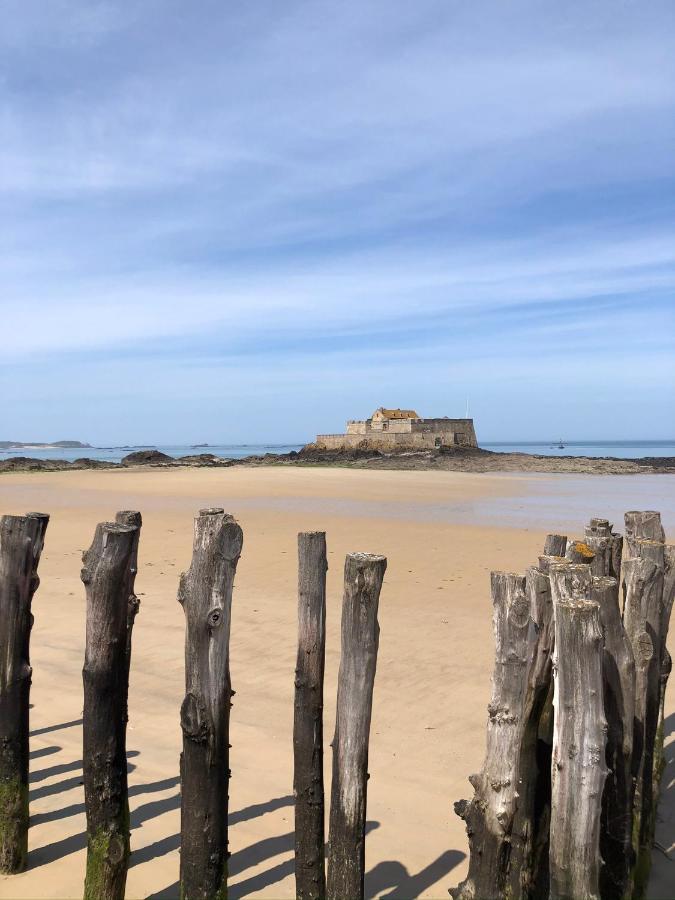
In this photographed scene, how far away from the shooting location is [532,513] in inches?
963

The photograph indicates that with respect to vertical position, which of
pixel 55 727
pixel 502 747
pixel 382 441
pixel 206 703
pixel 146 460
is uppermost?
pixel 382 441

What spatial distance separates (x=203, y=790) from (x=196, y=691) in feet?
1.48

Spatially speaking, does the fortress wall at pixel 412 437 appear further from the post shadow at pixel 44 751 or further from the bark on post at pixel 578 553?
the bark on post at pixel 578 553

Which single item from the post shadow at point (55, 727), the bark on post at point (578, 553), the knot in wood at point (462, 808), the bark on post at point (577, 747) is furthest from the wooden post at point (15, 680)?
the bark on post at point (578, 553)

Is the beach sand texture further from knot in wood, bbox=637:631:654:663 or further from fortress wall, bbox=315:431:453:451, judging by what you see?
fortress wall, bbox=315:431:453:451

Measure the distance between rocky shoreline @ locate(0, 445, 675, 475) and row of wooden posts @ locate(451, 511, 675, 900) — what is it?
164 feet

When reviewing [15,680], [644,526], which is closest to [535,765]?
[644,526]

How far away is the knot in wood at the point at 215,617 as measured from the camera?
3541 millimetres

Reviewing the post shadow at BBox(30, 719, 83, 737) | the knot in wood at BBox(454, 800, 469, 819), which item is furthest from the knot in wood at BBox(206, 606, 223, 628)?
the post shadow at BBox(30, 719, 83, 737)

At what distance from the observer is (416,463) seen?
61.0m

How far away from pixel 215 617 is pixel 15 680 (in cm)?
134

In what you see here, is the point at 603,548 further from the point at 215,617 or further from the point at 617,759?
the point at 215,617

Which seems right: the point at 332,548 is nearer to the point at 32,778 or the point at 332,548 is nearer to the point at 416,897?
the point at 32,778

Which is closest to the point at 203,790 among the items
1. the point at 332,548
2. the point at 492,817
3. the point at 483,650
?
the point at 492,817
